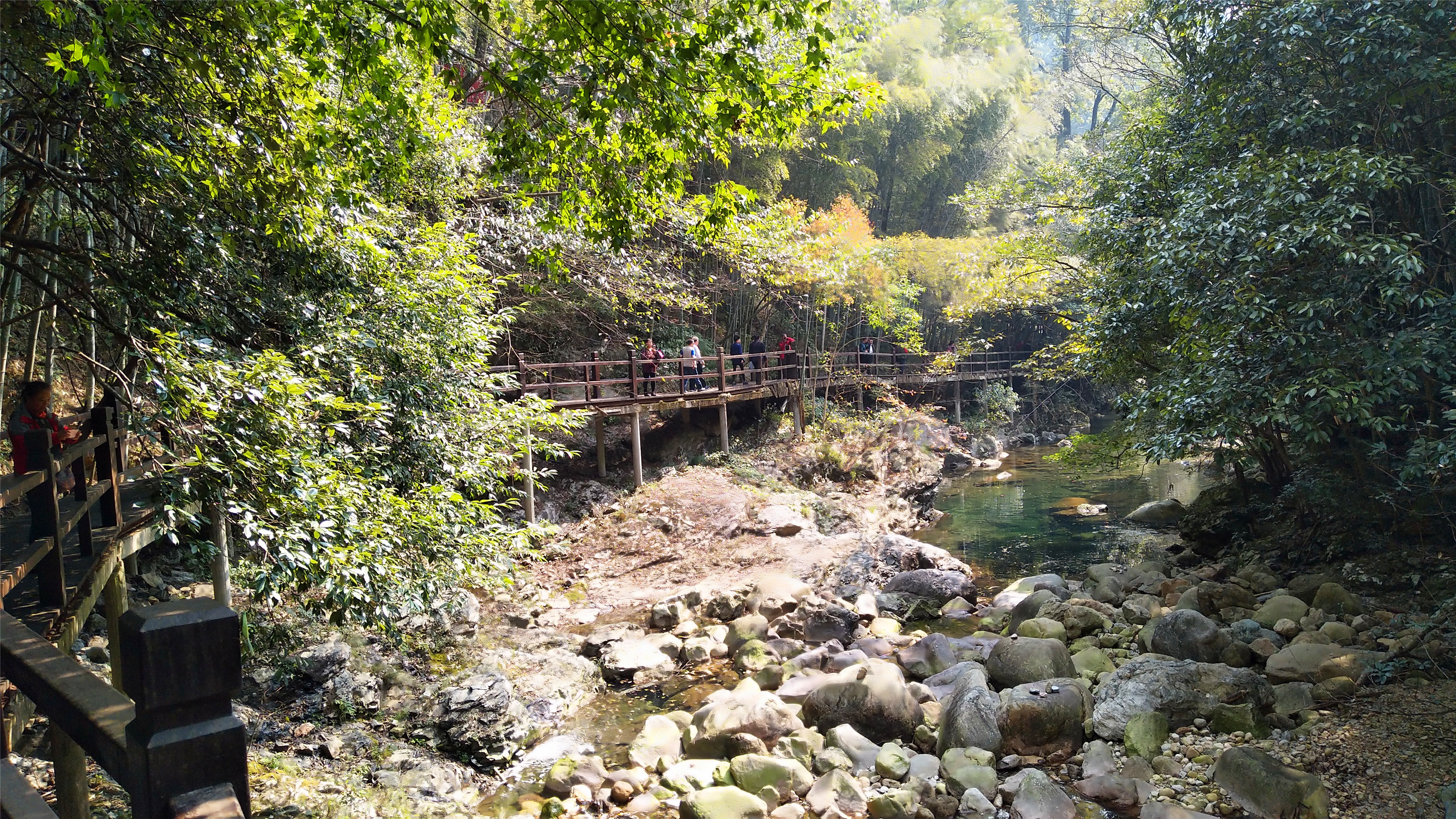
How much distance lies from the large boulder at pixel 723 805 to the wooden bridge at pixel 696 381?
5.08 m

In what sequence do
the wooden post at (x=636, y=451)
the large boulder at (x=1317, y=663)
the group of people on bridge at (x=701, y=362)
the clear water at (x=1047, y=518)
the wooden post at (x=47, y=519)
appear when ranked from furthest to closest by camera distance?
the group of people on bridge at (x=701, y=362), the wooden post at (x=636, y=451), the clear water at (x=1047, y=518), the large boulder at (x=1317, y=663), the wooden post at (x=47, y=519)

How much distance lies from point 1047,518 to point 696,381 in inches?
282

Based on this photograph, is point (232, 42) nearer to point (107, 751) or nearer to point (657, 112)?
point (657, 112)

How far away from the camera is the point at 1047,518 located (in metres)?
15.5

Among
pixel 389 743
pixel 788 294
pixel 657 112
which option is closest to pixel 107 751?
pixel 657 112

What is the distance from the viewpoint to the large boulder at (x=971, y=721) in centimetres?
626

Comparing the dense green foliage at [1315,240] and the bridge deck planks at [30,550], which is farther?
the dense green foliage at [1315,240]

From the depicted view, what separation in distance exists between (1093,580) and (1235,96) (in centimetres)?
586

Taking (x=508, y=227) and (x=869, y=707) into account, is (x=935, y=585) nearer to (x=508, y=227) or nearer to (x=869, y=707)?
(x=869, y=707)

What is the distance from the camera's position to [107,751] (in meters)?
1.15

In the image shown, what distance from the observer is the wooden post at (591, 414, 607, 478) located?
13.6 meters

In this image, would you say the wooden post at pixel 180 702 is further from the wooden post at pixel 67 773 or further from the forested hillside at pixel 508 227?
the forested hillside at pixel 508 227

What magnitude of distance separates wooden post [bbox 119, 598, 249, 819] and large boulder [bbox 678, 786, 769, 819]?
189 inches

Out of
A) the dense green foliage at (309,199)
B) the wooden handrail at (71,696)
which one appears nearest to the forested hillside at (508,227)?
the dense green foliage at (309,199)
